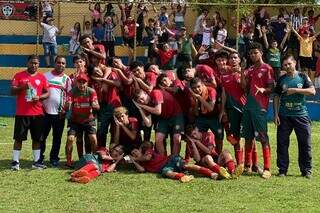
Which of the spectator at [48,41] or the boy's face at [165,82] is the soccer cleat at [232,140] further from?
the spectator at [48,41]

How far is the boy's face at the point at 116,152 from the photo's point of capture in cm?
1095

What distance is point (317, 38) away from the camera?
21.0 meters

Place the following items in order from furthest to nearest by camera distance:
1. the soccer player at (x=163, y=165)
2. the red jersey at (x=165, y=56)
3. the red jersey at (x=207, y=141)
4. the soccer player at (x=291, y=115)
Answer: the red jersey at (x=165, y=56), the red jersey at (x=207, y=141), the soccer player at (x=291, y=115), the soccer player at (x=163, y=165)

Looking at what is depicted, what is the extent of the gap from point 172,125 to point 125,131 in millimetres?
771

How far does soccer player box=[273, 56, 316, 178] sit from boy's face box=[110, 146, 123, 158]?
2520 mm

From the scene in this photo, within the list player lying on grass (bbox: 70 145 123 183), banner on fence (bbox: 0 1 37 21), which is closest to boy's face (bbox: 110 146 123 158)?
player lying on grass (bbox: 70 145 123 183)

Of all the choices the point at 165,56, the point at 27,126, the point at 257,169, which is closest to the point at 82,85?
the point at 27,126

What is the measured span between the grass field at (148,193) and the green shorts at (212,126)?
93cm

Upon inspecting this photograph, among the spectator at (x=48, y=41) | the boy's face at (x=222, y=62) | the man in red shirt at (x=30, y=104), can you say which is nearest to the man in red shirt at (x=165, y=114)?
the boy's face at (x=222, y=62)

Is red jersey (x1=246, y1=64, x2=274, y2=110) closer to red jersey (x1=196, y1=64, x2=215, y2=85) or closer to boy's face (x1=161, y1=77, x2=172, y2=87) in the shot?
red jersey (x1=196, y1=64, x2=215, y2=85)

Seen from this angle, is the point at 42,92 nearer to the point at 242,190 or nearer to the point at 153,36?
the point at 242,190

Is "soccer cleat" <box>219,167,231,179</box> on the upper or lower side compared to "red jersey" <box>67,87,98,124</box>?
lower

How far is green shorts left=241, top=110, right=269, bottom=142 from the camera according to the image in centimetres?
1055

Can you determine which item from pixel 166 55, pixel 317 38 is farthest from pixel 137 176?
pixel 317 38
